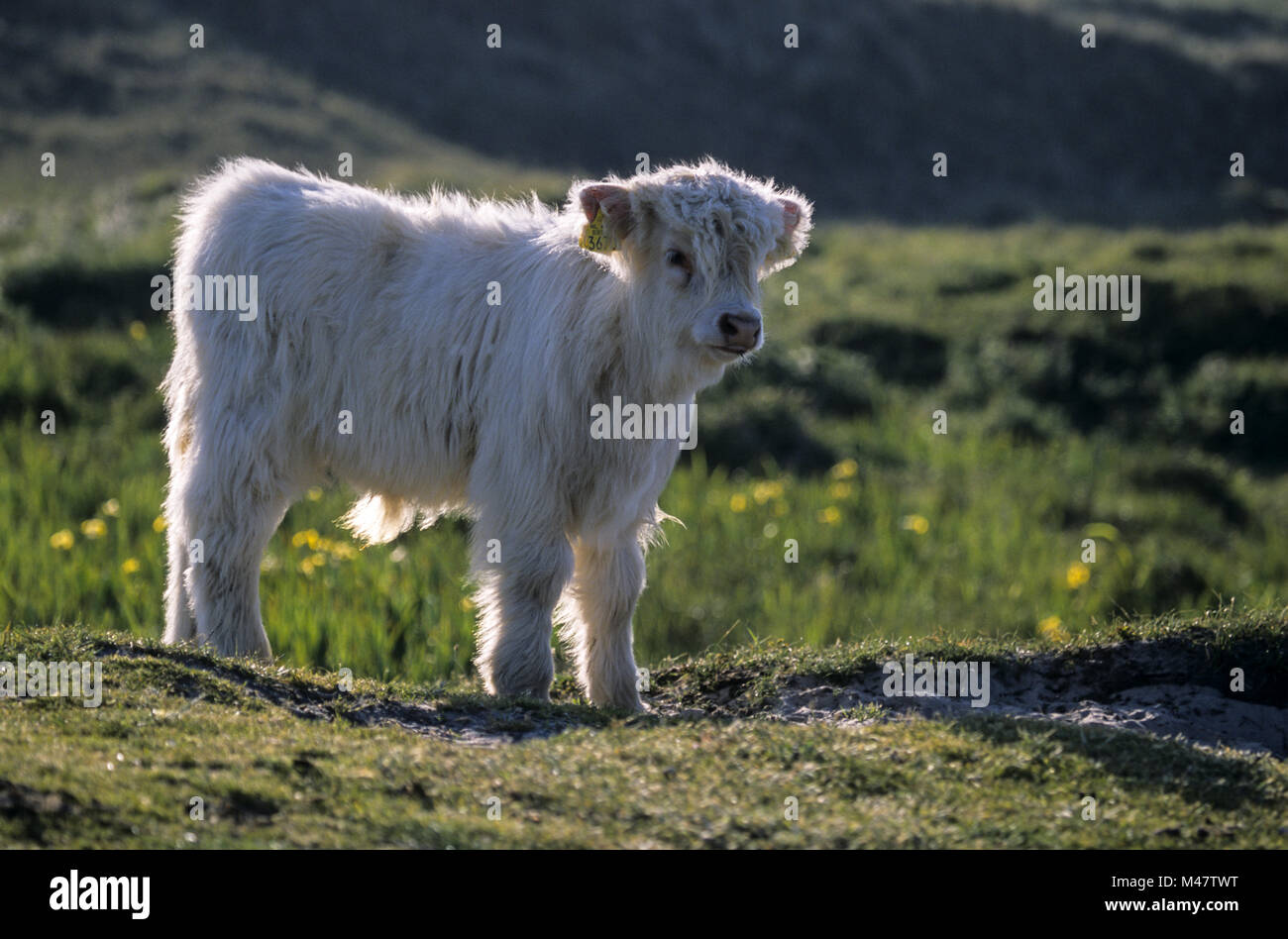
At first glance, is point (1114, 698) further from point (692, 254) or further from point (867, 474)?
point (867, 474)

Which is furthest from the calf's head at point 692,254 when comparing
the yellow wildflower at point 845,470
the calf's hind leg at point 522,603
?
the yellow wildflower at point 845,470

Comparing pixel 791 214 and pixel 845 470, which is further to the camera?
pixel 845 470

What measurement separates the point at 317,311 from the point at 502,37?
36341 millimetres

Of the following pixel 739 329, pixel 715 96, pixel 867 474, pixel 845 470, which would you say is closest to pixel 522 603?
pixel 739 329

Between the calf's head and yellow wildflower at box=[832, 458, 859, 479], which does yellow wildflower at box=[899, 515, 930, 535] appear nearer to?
yellow wildflower at box=[832, 458, 859, 479]

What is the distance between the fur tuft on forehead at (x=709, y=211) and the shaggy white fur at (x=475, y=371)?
0.01 meters

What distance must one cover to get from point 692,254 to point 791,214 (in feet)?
2.67

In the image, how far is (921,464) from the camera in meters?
14.9

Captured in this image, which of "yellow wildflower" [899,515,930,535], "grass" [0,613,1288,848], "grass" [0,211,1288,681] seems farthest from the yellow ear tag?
"yellow wildflower" [899,515,930,535]

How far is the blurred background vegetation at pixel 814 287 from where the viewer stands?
1145cm

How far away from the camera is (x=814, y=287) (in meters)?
21.0
